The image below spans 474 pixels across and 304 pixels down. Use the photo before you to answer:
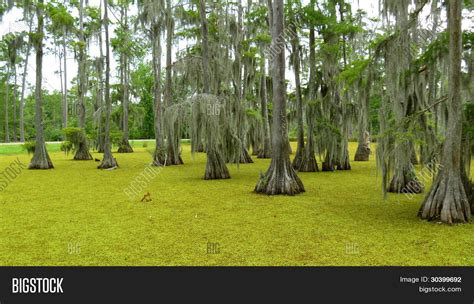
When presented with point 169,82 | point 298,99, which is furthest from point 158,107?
point 298,99

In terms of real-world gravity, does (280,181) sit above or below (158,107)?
below

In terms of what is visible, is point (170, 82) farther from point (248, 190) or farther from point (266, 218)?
point (266, 218)

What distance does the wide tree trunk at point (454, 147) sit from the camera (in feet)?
20.4

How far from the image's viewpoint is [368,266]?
169 inches

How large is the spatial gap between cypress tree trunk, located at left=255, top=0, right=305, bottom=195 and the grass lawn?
42 centimetres

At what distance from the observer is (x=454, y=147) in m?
6.29

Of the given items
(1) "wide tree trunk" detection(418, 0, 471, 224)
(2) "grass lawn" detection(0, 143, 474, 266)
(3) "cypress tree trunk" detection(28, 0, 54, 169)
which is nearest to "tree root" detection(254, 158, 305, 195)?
(2) "grass lawn" detection(0, 143, 474, 266)

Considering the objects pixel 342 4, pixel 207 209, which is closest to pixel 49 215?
pixel 207 209

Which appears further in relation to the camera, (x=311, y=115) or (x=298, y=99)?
(x=298, y=99)

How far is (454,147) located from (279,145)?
4.44 metres

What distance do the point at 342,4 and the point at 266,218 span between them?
1232 centimetres

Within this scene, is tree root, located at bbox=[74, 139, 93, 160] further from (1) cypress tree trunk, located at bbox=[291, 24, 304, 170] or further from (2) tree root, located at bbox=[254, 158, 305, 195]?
(2) tree root, located at bbox=[254, 158, 305, 195]

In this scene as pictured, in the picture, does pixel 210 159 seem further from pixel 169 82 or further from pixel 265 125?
pixel 265 125
